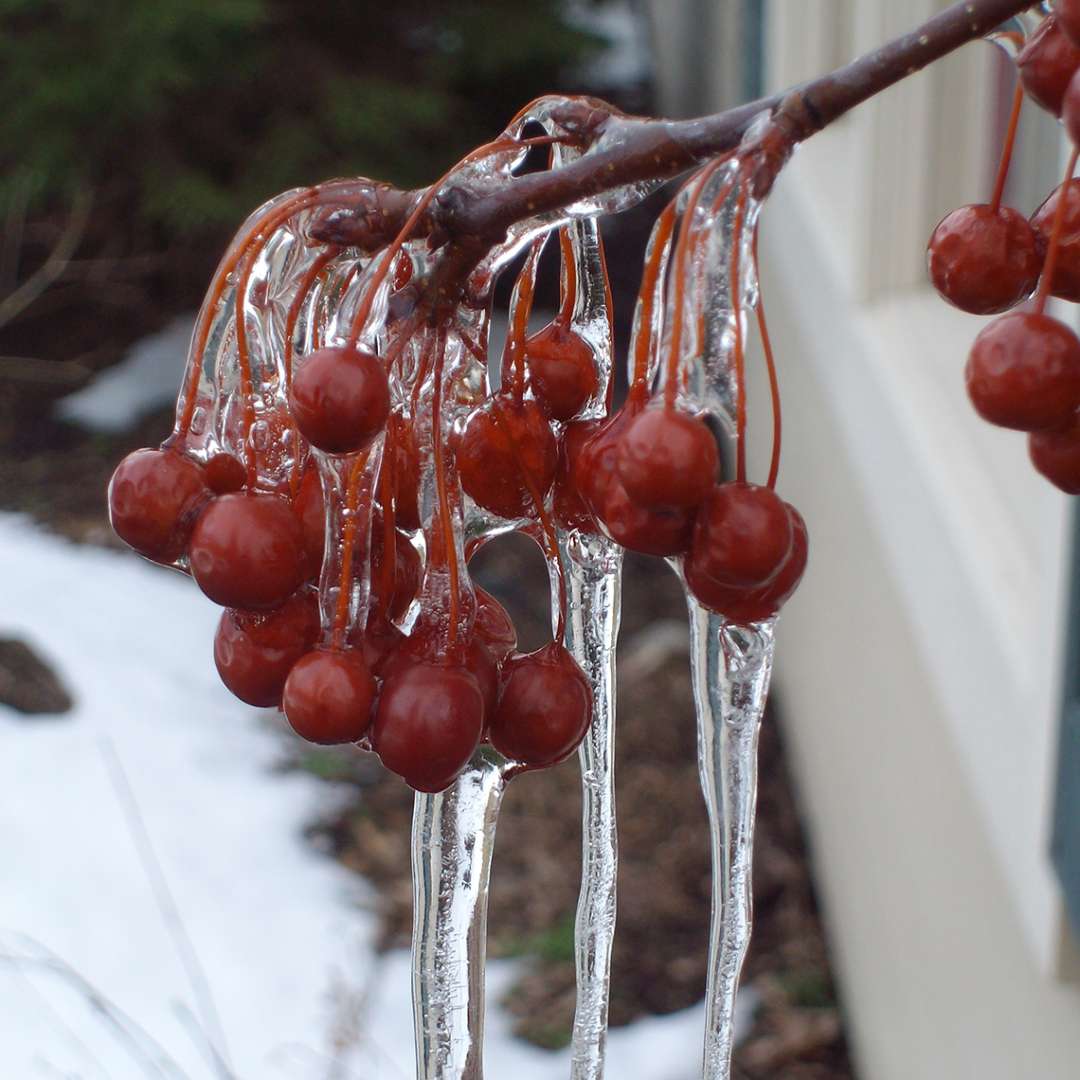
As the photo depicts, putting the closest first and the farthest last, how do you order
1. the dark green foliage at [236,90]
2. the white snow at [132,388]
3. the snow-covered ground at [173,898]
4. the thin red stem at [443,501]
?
1. the thin red stem at [443,501]
2. the snow-covered ground at [173,898]
3. the dark green foliage at [236,90]
4. the white snow at [132,388]

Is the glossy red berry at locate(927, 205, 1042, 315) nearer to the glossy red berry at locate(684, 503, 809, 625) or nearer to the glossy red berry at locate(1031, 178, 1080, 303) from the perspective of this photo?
the glossy red berry at locate(1031, 178, 1080, 303)

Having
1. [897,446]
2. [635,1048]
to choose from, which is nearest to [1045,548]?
[897,446]

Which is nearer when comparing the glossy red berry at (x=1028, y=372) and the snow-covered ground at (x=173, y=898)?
the glossy red berry at (x=1028, y=372)

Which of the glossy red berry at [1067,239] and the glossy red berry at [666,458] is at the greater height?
the glossy red berry at [1067,239]

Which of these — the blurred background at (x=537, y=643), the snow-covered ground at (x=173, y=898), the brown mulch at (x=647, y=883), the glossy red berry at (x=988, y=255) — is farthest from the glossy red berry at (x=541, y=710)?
the brown mulch at (x=647, y=883)

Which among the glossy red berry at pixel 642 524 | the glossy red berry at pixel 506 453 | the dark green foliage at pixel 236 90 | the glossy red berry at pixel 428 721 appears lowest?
the glossy red berry at pixel 428 721

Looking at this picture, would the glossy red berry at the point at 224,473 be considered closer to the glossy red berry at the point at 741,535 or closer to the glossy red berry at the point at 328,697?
the glossy red berry at the point at 328,697

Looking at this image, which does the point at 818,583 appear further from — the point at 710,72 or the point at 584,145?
the point at 710,72
